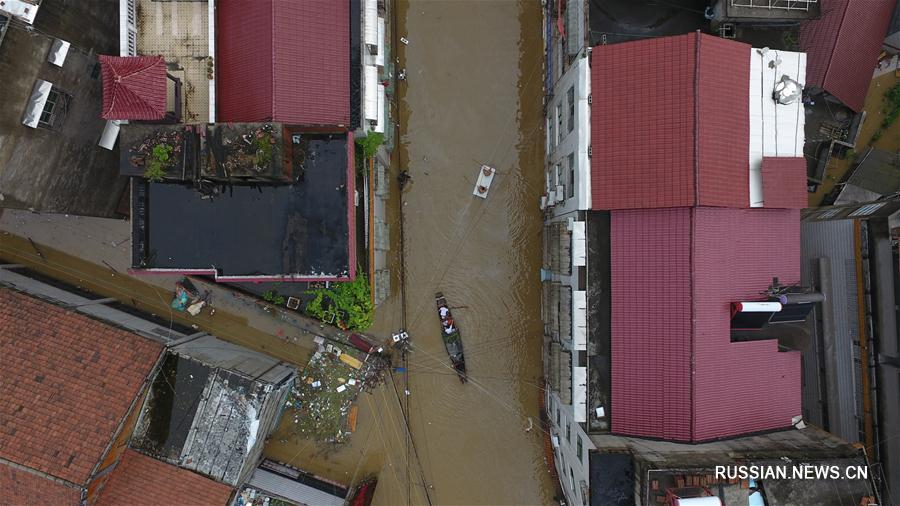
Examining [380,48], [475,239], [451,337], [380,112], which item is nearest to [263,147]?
[380,112]

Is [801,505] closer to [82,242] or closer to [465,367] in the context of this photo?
[465,367]

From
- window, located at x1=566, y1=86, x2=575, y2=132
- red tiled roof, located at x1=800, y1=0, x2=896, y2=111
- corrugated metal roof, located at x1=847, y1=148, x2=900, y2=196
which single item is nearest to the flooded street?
window, located at x1=566, y1=86, x2=575, y2=132

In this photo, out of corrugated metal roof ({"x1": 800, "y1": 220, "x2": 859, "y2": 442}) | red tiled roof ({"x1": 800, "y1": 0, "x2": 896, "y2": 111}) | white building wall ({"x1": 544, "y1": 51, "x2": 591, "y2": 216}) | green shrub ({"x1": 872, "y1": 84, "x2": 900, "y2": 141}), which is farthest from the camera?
green shrub ({"x1": 872, "y1": 84, "x2": 900, "y2": 141})

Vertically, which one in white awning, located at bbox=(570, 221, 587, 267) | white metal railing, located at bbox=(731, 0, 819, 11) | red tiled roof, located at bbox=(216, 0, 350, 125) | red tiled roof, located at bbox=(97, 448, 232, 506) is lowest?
red tiled roof, located at bbox=(97, 448, 232, 506)

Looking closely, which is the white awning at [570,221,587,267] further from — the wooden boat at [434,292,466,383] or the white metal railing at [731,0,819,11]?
the white metal railing at [731,0,819,11]

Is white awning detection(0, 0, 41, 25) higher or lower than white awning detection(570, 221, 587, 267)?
higher

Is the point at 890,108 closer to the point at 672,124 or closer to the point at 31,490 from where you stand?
the point at 672,124
